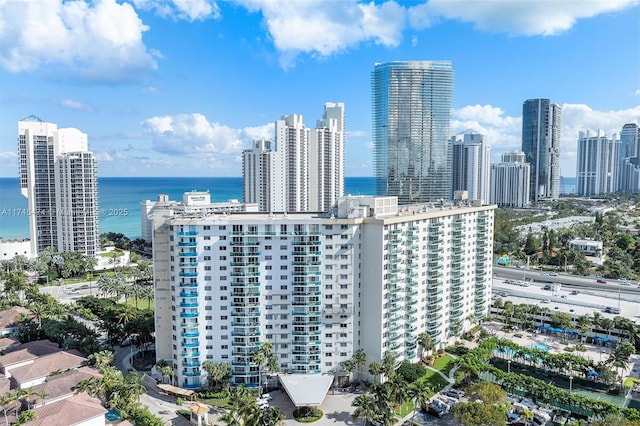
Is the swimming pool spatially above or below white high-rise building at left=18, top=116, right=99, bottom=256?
below

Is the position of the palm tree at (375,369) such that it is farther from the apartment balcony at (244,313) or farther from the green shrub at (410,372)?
the apartment balcony at (244,313)

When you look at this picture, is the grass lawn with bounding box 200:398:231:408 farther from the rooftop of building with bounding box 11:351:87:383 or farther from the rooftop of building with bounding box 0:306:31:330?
the rooftop of building with bounding box 0:306:31:330

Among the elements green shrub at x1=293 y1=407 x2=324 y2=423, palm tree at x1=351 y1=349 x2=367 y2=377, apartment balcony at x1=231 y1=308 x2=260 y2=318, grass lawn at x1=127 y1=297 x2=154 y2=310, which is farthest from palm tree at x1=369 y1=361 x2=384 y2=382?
grass lawn at x1=127 y1=297 x2=154 y2=310

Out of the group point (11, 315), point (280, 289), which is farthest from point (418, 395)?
point (11, 315)

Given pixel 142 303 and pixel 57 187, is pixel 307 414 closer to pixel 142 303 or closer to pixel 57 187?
pixel 142 303

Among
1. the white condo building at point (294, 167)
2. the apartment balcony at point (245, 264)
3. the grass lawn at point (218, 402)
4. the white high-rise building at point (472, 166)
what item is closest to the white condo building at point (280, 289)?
the apartment balcony at point (245, 264)

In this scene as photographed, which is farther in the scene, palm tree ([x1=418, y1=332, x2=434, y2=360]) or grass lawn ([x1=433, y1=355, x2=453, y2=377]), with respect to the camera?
palm tree ([x1=418, y1=332, x2=434, y2=360])
